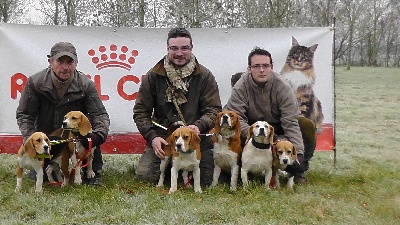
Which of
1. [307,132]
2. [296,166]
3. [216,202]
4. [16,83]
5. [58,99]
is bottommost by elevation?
[216,202]

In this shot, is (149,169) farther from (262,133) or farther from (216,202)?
(262,133)

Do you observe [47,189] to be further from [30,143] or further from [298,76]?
[298,76]

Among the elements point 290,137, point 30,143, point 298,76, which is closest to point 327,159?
point 298,76

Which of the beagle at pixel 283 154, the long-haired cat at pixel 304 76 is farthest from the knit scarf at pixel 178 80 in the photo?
the long-haired cat at pixel 304 76

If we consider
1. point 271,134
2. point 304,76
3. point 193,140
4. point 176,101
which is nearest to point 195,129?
point 193,140

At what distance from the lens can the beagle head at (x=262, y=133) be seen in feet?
15.2

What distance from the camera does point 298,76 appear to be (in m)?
6.23

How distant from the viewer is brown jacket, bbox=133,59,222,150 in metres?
5.14

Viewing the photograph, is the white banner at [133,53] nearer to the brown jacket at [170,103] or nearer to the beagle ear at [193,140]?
the brown jacket at [170,103]

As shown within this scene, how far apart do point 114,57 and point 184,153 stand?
2120 millimetres

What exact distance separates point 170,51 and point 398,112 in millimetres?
9824

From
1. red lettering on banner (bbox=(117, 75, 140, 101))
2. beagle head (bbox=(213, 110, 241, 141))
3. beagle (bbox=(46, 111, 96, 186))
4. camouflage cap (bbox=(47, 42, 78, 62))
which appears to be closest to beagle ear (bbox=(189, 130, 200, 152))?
beagle head (bbox=(213, 110, 241, 141))

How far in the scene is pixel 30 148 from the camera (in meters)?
4.39

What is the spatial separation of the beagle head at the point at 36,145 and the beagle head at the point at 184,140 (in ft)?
3.97
